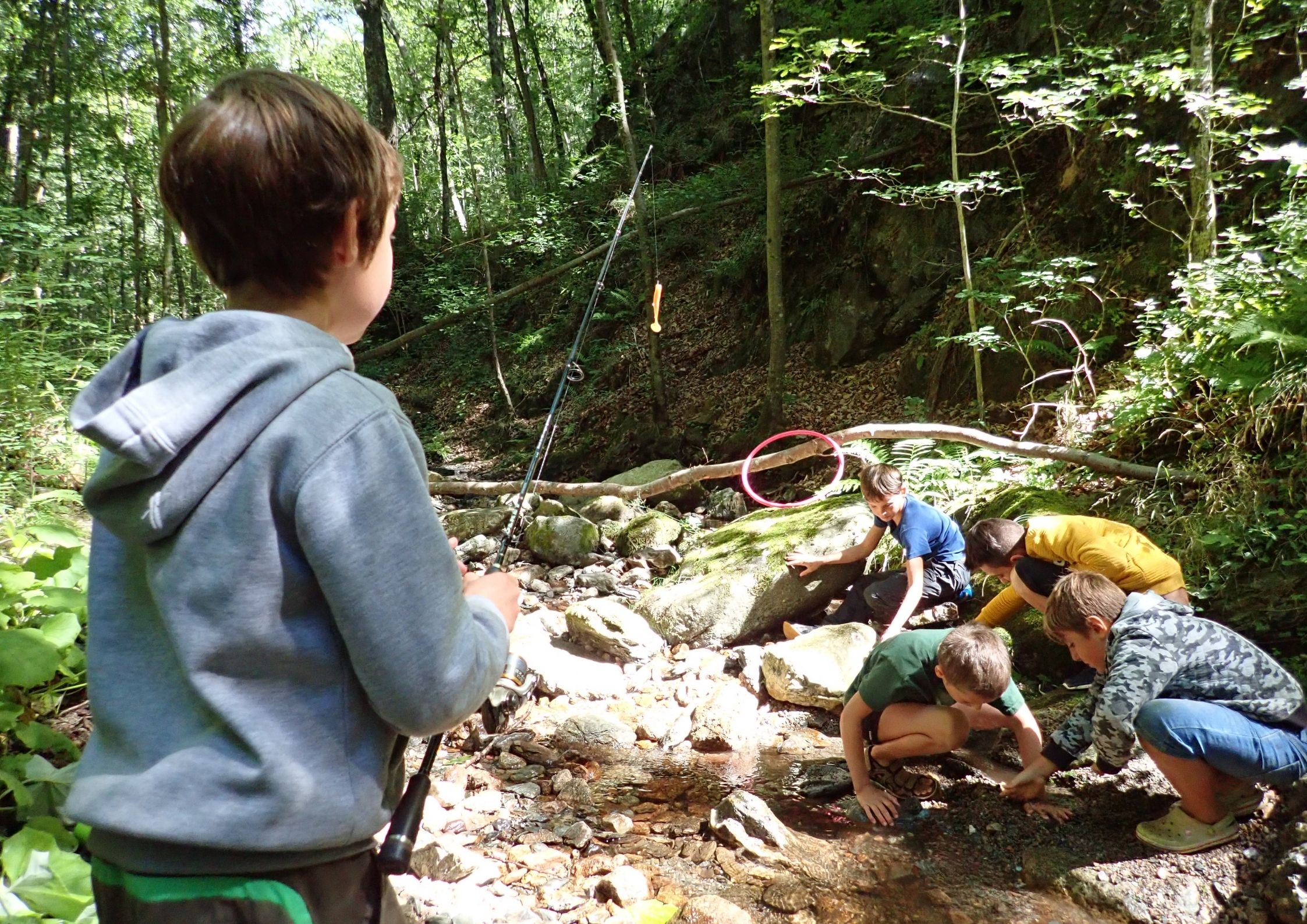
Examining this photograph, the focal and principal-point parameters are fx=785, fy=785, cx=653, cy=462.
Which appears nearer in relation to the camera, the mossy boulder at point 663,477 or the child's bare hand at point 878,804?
the child's bare hand at point 878,804

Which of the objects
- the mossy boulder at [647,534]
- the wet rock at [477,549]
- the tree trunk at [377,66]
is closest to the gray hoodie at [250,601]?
the mossy boulder at [647,534]

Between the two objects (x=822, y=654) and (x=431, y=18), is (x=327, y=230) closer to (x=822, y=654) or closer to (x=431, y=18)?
(x=822, y=654)

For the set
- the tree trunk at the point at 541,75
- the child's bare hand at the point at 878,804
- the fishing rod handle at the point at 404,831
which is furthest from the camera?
the tree trunk at the point at 541,75

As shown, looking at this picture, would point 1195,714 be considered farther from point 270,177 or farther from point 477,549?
point 477,549

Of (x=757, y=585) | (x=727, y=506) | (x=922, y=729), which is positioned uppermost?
(x=922, y=729)

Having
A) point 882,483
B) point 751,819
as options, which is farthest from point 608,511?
point 751,819

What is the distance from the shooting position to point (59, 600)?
272cm

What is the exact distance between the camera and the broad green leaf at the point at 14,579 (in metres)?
2.77

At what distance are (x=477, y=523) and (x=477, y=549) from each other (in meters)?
0.65

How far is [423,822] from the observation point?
3.21m

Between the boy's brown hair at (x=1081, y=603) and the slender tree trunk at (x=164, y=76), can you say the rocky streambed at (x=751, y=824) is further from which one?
the slender tree trunk at (x=164, y=76)

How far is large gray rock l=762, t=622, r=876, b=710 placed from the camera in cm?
420

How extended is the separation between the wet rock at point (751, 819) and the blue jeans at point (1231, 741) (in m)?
1.39

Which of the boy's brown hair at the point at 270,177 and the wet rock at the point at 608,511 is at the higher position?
the boy's brown hair at the point at 270,177
